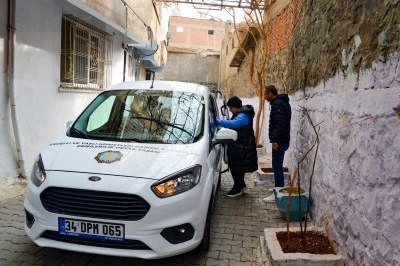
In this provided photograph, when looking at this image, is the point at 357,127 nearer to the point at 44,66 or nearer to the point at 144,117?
the point at 144,117

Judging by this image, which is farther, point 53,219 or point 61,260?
point 61,260

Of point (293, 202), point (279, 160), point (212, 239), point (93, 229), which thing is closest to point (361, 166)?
point (293, 202)

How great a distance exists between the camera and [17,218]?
13.4 feet

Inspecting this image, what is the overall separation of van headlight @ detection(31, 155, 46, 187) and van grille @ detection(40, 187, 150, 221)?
0.94 feet

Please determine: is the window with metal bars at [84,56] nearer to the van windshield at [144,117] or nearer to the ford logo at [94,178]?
the van windshield at [144,117]

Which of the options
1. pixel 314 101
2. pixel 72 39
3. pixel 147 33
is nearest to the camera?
pixel 314 101

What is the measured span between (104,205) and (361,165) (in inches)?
83.9

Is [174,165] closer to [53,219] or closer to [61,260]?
[53,219]

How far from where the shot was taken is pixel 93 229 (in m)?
2.80

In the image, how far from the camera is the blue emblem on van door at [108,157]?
10.1 ft

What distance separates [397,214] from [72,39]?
666cm

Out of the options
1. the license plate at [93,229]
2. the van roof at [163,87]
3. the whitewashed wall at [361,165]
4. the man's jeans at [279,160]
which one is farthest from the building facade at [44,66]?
the whitewashed wall at [361,165]

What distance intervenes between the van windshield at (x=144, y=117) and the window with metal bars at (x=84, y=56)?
2790mm

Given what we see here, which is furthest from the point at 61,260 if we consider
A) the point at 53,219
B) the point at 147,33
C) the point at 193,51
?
the point at 193,51
